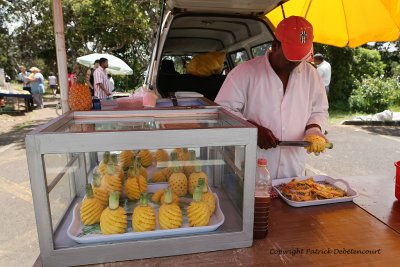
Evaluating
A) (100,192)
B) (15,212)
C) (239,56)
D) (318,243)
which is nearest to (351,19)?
(239,56)

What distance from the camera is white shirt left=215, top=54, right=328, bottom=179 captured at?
2.06m

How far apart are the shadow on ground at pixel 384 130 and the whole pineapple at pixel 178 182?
796 cm

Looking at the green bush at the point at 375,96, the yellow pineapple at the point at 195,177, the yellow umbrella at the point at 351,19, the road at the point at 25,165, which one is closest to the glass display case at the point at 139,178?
the yellow pineapple at the point at 195,177

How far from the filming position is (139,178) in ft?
4.40

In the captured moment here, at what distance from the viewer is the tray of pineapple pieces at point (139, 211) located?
→ 1.12m

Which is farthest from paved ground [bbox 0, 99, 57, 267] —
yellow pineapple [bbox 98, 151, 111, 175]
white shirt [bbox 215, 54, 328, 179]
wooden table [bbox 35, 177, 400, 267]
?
wooden table [bbox 35, 177, 400, 267]

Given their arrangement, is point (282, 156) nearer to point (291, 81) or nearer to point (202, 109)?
point (291, 81)

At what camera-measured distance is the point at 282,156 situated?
6.83ft

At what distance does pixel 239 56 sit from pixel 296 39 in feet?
9.01

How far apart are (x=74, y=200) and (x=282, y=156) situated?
1344mm

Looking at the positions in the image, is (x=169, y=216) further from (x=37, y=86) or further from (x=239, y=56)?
(x=37, y=86)

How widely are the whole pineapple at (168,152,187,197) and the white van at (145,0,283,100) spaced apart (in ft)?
6.97

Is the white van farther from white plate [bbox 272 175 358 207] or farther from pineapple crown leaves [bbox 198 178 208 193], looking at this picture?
pineapple crown leaves [bbox 198 178 208 193]

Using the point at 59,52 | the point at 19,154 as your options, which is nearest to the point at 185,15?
the point at 59,52
